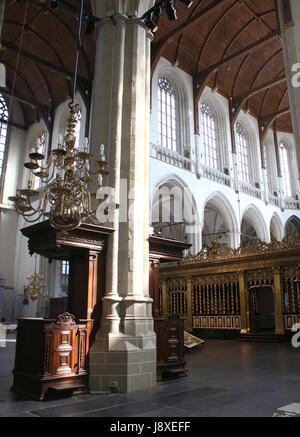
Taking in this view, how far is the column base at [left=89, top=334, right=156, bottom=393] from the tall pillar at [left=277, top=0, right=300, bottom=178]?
415cm

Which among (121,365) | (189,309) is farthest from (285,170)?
(121,365)

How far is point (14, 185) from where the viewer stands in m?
19.6

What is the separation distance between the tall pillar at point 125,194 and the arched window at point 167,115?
10.7 meters

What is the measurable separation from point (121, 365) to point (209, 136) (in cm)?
1671

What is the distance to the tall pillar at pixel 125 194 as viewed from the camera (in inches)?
181

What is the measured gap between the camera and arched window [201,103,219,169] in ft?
63.2

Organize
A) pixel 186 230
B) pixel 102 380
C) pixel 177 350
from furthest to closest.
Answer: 1. pixel 186 230
2. pixel 177 350
3. pixel 102 380

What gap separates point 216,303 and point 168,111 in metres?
9.71

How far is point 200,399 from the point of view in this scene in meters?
3.82

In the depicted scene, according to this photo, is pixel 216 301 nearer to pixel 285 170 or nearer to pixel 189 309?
pixel 189 309

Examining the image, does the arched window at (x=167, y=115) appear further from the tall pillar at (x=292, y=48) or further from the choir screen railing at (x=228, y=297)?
the tall pillar at (x=292, y=48)

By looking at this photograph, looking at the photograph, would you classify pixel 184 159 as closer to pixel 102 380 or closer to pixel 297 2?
pixel 297 2
